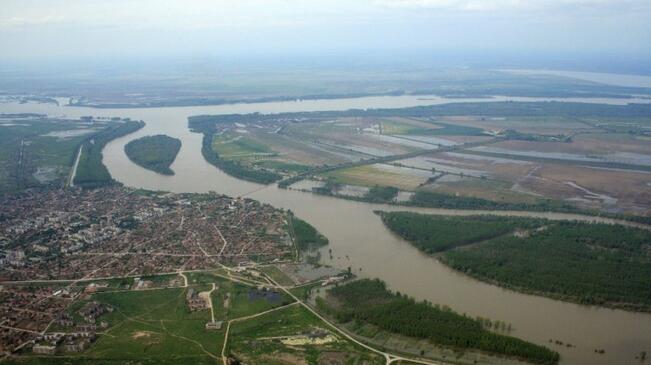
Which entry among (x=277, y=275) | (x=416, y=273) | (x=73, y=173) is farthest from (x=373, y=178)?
(x=73, y=173)

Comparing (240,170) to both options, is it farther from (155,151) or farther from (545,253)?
(545,253)

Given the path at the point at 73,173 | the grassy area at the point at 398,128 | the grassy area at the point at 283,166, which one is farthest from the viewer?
the grassy area at the point at 398,128

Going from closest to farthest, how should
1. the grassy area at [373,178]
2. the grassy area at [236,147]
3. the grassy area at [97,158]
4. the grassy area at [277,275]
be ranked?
the grassy area at [277,275] < the grassy area at [373,178] < the grassy area at [97,158] < the grassy area at [236,147]

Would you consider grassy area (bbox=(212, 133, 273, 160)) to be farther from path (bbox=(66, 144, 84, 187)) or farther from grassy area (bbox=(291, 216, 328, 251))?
grassy area (bbox=(291, 216, 328, 251))

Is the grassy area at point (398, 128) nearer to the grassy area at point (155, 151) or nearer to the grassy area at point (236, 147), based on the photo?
the grassy area at point (236, 147)

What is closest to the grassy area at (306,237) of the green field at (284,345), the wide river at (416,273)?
the wide river at (416,273)

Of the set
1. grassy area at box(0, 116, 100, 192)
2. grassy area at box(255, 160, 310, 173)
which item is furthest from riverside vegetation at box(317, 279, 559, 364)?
grassy area at box(0, 116, 100, 192)

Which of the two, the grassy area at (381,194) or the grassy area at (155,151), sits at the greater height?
the grassy area at (155,151)
